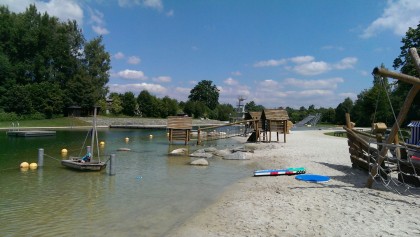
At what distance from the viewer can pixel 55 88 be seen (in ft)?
278

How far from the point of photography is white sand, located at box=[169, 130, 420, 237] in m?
8.64

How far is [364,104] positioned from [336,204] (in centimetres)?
7862

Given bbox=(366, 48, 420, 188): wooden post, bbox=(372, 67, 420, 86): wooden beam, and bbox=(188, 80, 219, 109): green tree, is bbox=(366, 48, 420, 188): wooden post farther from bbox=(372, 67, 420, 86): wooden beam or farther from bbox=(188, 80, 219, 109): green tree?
bbox=(188, 80, 219, 109): green tree

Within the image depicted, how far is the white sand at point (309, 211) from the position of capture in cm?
864

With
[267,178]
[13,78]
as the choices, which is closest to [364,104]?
[267,178]

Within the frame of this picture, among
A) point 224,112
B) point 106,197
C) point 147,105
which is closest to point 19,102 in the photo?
point 147,105

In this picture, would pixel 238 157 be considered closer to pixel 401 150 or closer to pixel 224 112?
pixel 401 150

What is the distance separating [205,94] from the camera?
160 meters

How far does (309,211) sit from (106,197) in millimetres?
7900

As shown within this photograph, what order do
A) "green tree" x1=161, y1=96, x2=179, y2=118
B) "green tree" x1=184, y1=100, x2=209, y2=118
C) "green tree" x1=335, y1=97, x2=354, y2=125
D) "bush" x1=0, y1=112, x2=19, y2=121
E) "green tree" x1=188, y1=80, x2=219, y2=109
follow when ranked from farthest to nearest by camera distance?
"green tree" x1=188, y1=80, x2=219, y2=109 → "green tree" x1=184, y1=100, x2=209, y2=118 → "green tree" x1=161, y1=96, x2=179, y2=118 → "green tree" x1=335, y1=97, x2=354, y2=125 → "bush" x1=0, y1=112, x2=19, y2=121

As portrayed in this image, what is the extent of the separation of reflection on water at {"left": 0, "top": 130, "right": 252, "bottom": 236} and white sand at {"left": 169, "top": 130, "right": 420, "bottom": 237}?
3.74ft

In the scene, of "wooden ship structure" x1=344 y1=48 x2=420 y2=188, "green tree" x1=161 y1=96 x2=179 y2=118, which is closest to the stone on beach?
"wooden ship structure" x1=344 y1=48 x2=420 y2=188

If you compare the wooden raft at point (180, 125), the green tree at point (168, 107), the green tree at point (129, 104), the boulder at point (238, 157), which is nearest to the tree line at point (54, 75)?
the green tree at point (129, 104)

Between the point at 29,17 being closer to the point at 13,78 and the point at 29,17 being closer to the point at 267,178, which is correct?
the point at 13,78
